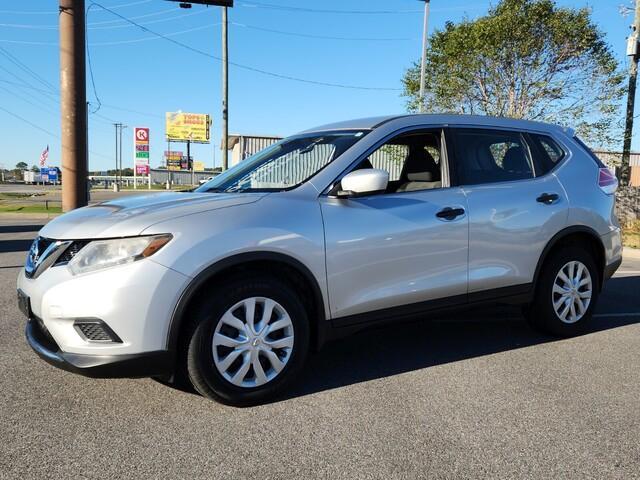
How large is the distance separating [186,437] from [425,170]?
2618 mm

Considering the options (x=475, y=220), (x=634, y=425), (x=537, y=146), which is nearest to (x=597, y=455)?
(x=634, y=425)

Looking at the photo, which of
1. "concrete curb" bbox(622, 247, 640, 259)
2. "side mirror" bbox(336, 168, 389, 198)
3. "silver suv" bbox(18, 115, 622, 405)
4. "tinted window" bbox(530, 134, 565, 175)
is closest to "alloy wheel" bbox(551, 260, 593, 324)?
"silver suv" bbox(18, 115, 622, 405)

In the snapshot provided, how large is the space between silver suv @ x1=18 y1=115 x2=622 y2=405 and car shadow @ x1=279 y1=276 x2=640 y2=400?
284 millimetres

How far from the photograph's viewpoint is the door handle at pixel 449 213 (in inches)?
150

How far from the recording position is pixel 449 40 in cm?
1820

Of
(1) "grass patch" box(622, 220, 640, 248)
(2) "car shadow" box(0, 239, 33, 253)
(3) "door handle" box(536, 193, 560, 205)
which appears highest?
(3) "door handle" box(536, 193, 560, 205)

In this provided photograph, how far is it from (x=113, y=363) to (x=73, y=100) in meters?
11.2

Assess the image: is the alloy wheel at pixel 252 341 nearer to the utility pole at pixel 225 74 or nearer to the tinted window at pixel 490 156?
the tinted window at pixel 490 156

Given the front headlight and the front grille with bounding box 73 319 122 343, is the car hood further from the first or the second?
the front grille with bounding box 73 319 122 343

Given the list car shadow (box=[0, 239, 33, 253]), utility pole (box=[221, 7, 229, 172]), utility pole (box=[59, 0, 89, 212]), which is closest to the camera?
car shadow (box=[0, 239, 33, 253])

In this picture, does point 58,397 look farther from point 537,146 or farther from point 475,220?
point 537,146

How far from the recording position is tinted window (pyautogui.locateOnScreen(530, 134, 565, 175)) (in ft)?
15.0

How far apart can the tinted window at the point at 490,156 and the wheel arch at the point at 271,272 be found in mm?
1497

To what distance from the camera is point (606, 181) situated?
4902 millimetres
